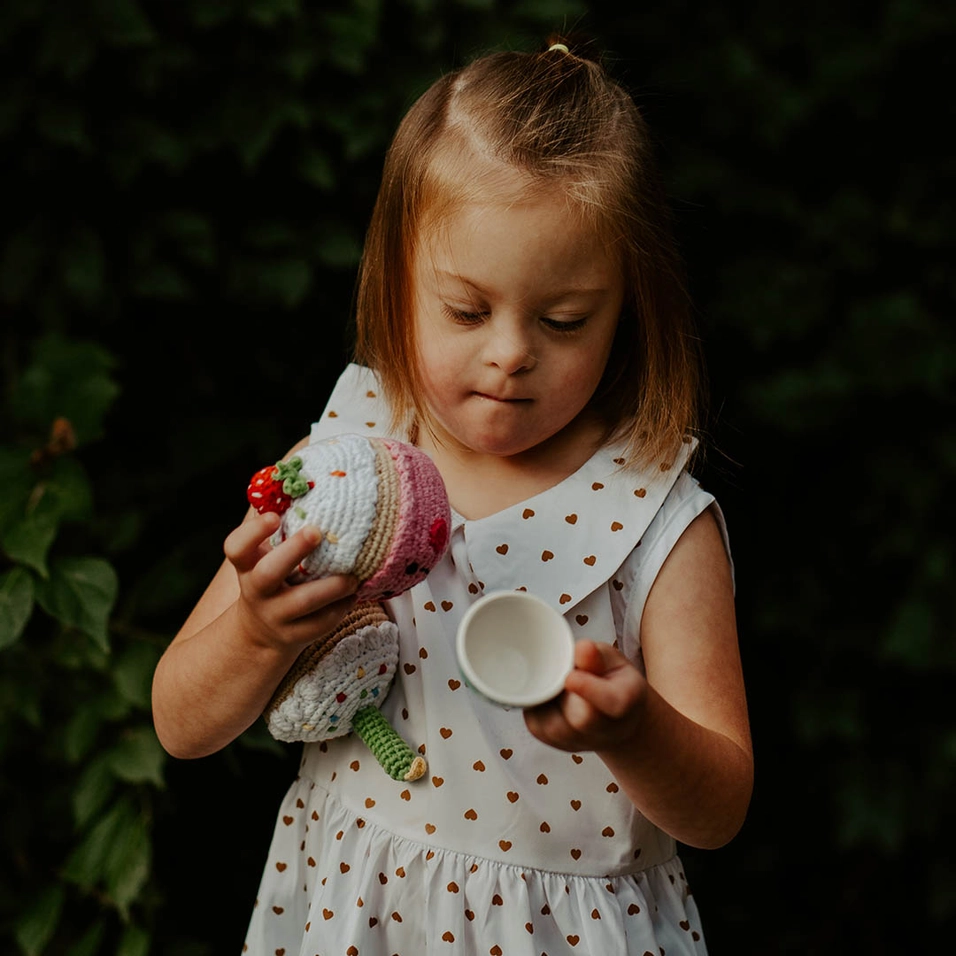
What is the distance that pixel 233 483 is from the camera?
1.62m

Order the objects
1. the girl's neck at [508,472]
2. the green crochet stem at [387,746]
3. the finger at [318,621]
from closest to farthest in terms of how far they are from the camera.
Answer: the finger at [318,621]
the green crochet stem at [387,746]
the girl's neck at [508,472]

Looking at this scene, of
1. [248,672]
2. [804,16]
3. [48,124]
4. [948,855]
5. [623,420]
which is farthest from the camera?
[948,855]

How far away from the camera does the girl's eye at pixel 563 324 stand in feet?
3.26

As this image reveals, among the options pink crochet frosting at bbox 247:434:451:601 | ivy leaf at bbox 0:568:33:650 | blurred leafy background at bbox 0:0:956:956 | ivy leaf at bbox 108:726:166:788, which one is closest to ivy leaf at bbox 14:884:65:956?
blurred leafy background at bbox 0:0:956:956

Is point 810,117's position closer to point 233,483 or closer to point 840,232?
point 840,232

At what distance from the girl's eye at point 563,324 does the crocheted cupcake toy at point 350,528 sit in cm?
17

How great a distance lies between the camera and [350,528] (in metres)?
0.88

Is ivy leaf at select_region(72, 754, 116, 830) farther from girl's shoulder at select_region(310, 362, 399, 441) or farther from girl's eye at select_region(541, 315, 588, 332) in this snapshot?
girl's eye at select_region(541, 315, 588, 332)

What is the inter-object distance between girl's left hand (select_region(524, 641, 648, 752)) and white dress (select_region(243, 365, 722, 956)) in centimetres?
23

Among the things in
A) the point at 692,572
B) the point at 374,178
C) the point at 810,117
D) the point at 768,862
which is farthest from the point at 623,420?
the point at 768,862

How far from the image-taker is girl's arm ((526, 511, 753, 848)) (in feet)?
2.70

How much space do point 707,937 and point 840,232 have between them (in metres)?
1.22

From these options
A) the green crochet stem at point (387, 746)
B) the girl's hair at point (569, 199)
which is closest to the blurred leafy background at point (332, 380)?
the girl's hair at point (569, 199)

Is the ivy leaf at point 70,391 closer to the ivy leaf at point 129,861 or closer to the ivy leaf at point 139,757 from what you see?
the ivy leaf at point 139,757
